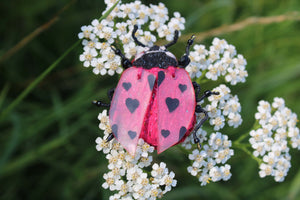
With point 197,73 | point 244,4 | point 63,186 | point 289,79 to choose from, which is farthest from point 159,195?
point 244,4

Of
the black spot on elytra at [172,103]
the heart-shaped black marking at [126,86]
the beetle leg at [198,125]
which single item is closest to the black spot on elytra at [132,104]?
the heart-shaped black marking at [126,86]

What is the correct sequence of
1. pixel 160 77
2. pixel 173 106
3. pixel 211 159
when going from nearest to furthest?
pixel 173 106, pixel 160 77, pixel 211 159

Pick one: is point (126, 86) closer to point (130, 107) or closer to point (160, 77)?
point (130, 107)

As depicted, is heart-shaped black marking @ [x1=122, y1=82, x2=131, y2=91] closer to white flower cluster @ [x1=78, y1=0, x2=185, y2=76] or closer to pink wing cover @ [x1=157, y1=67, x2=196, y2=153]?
pink wing cover @ [x1=157, y1=67, x2=196, y2=153]

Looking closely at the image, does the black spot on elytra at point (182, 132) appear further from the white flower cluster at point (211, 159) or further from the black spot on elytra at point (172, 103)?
the white flower cluster at point (211, 159)

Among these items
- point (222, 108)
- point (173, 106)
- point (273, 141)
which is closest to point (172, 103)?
point (173, 106)

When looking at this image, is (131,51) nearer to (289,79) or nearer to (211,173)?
(211,173)
